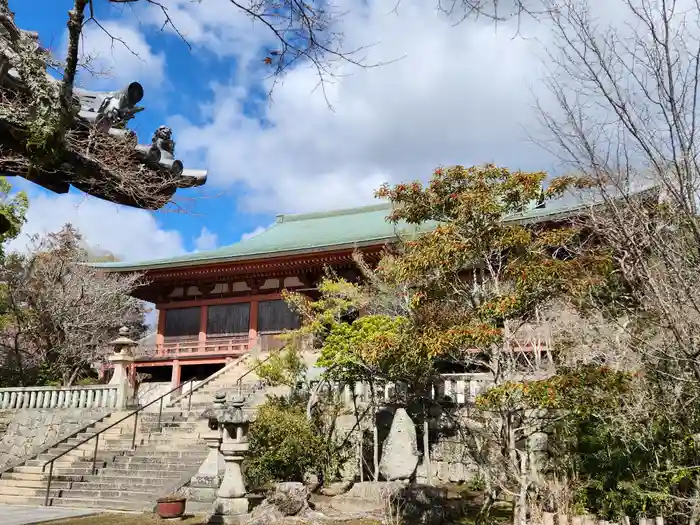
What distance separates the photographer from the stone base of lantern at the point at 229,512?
8.62m

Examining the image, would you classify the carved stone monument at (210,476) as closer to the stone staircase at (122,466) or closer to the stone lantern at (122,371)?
the stone staircase at (122,466)

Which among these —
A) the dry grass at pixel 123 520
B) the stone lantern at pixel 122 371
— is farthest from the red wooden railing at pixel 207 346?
the dry grass at pixel 123 520

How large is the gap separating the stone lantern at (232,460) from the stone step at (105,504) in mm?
2278

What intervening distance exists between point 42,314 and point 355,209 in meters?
14.0

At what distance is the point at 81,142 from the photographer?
2.97 m

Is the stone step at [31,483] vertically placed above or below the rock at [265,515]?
below

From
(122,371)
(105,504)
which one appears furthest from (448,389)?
(122,371)

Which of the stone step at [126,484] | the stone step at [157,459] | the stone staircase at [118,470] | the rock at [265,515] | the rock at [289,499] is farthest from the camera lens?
the stone step at [157,459]

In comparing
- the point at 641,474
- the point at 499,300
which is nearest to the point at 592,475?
the point at 641,474

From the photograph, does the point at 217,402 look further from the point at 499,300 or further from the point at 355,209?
the point at 355,209

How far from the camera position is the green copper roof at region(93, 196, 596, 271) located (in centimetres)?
1862

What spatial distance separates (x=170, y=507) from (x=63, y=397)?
7.81 meters

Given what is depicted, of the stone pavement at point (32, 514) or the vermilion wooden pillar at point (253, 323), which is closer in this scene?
the stone pavement at point (32, 514)

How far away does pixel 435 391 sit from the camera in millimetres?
12305
